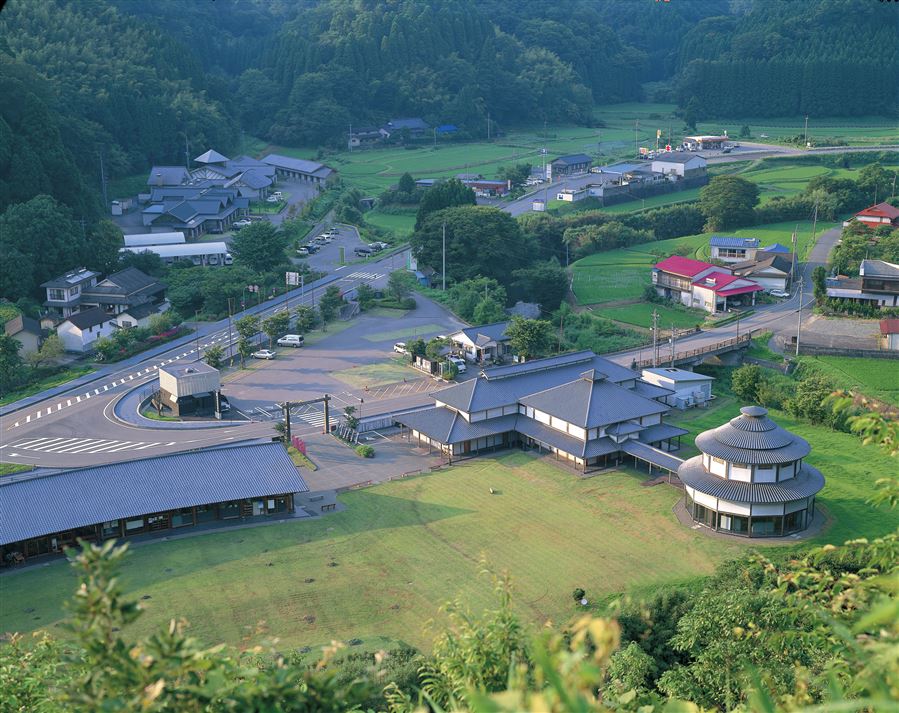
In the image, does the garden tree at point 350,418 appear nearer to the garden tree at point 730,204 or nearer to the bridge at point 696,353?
the bridge at point 696,353

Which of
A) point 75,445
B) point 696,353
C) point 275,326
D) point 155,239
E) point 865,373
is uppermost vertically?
point 155,239

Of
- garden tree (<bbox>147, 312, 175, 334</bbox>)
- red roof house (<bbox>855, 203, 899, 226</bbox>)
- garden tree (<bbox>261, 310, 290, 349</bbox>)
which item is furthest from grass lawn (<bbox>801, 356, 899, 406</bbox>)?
garden tree (<bbox>147, 312, 175, 334</bbox>)

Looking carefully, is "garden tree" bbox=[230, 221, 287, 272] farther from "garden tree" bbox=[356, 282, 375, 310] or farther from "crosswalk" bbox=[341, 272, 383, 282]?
"garden tree" bbox=[356, 282, 375, 310]

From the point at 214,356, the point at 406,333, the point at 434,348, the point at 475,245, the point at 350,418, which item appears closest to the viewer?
the point at 350,418

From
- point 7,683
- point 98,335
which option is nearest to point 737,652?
point 7,683

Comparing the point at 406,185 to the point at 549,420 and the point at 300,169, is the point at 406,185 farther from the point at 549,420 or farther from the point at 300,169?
the point at 549,420

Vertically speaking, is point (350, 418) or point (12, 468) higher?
point (350, 418)

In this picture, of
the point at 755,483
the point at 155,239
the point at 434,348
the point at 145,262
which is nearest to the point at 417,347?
the point at 434,348
